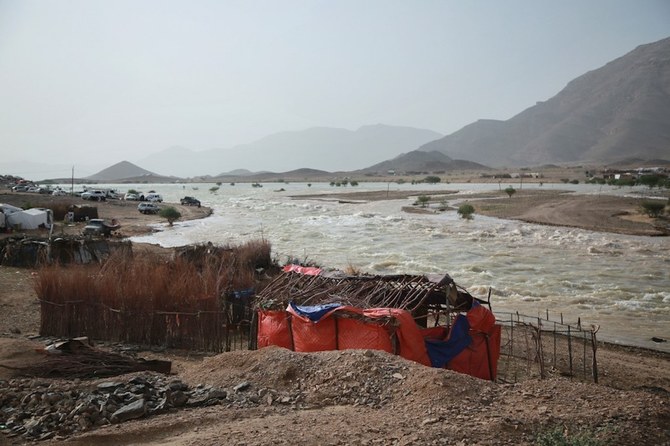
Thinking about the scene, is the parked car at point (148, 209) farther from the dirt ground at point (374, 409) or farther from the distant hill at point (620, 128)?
the distant hill at point (620, 128)

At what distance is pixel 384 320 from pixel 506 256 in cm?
1765

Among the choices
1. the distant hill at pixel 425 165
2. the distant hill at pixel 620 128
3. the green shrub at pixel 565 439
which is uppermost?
the distant hill at pixel 620 128

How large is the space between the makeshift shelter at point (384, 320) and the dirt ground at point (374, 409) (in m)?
1.37

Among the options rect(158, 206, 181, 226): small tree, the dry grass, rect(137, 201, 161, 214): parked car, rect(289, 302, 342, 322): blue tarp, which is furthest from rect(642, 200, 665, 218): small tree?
rect(137, 201, 161, 214): parked car

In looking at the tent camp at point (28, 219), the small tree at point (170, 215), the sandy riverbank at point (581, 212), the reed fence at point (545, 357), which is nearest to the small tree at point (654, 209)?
the sandy riverbank at point (581, 212)

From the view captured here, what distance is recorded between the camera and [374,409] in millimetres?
5047

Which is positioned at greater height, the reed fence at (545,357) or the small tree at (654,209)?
the small tree at (654,209)

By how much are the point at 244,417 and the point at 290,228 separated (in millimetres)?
30733

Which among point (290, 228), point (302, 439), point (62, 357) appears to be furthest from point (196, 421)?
point (290, 228)

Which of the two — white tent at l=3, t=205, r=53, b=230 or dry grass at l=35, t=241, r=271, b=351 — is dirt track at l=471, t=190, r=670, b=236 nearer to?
dry grass at l=35, t=241, r=271, b=351

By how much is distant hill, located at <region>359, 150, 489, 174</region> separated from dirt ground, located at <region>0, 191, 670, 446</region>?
490 feet

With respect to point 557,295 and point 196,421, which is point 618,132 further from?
point 196,421

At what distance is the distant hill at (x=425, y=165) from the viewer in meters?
160

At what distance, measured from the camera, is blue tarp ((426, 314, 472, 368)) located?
7849 millimetres
